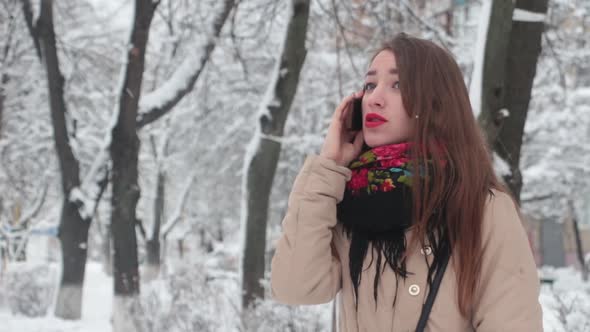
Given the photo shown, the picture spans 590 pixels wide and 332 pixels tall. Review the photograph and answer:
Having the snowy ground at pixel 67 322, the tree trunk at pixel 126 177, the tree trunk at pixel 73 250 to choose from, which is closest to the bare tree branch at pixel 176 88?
the tree trunk at pixel 126 177

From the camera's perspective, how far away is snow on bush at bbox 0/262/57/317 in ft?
33.8

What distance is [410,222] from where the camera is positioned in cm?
180

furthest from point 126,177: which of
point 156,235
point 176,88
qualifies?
point 156,235

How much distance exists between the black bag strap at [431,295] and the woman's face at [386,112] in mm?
405

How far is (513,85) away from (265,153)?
11.1 ft

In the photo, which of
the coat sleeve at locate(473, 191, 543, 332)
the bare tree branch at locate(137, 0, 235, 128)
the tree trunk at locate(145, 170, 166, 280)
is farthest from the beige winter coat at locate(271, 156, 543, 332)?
the tree trunk at locate(145, 170, 166, 280)

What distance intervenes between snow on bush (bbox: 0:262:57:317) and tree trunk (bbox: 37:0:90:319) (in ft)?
3.15

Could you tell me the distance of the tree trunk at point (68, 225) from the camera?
963 centimetres

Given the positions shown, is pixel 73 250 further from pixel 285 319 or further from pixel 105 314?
pixel 285 319

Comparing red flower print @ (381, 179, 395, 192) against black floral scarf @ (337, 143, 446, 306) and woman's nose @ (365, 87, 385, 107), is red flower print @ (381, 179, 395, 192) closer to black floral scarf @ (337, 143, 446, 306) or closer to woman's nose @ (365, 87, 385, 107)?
black floral scarf @ (337, 143, 446, 306)

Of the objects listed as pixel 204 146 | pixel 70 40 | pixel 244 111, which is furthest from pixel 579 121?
pixel 70 40

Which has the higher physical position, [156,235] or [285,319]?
[285,319]

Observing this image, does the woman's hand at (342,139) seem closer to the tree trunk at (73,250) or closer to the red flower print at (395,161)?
the red flower print at (395,161)

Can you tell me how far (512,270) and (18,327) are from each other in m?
8.29
